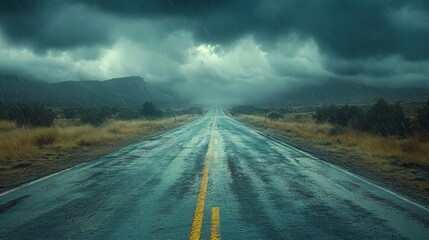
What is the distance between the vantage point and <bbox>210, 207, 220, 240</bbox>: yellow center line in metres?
5.32

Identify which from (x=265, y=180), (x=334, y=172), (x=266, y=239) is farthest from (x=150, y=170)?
(x=266, y=239)

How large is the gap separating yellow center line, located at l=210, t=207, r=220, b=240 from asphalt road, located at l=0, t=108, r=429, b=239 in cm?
2

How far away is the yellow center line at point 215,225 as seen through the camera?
210 inches

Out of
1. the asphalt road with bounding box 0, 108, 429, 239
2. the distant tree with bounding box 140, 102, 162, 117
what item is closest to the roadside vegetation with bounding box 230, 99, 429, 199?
the asphalt road with bounding box 0, 108, 429, 239

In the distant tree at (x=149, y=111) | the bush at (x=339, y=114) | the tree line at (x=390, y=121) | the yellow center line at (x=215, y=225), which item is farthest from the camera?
the distant tree at (x=149, y=111)

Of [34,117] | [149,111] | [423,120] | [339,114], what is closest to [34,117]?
[34,117]

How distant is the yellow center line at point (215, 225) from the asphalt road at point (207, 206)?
0.6 inches

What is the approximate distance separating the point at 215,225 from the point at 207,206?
1.21 meters

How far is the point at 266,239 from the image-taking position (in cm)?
523

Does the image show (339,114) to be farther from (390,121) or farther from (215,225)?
(215,225)

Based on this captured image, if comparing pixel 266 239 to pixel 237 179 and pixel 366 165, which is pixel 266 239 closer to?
pixel 237 179

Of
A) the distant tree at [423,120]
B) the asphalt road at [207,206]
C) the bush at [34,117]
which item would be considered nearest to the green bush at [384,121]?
the distant tree at [423,120]

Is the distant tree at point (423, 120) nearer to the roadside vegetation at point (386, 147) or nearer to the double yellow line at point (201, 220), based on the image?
the roadside vegetation at point (386, 147)

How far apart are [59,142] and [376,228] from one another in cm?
1861
